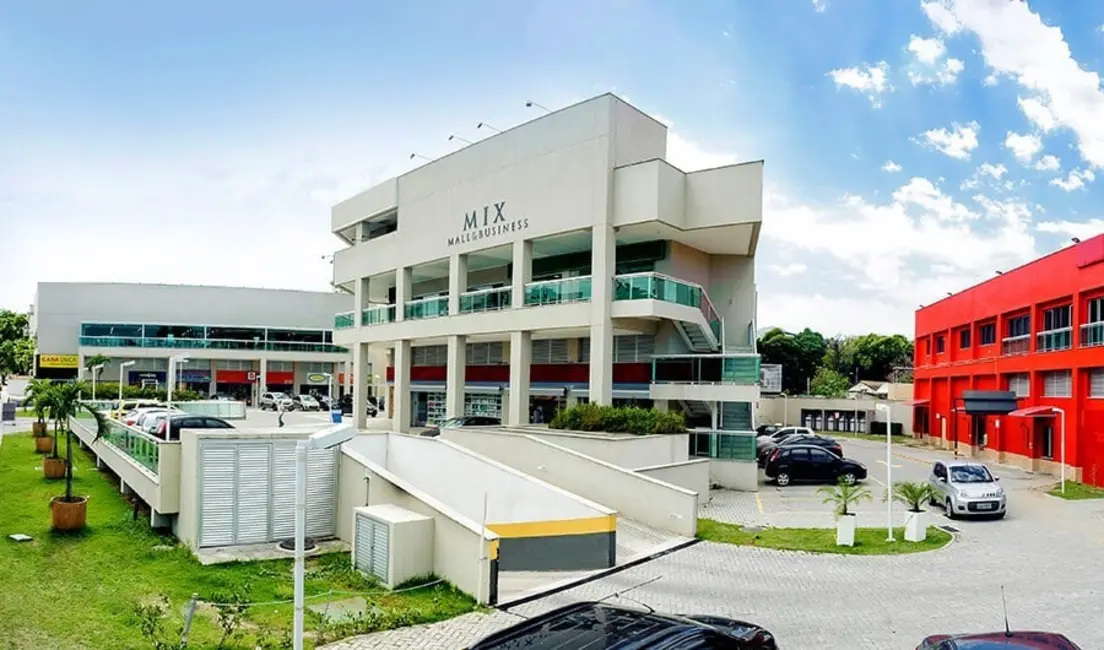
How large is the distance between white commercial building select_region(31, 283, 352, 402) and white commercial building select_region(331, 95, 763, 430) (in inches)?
1371

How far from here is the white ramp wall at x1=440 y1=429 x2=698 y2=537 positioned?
57.7 feet

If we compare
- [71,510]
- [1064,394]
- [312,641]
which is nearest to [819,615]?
[312,641]

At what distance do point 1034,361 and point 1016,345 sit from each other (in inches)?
174

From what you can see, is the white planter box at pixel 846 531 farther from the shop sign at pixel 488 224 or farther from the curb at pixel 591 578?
the shop sign at pixel 488 224

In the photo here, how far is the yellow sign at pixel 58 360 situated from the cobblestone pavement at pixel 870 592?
69592 millimetres

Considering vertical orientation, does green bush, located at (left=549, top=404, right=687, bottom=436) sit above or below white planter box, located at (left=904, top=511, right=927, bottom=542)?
above

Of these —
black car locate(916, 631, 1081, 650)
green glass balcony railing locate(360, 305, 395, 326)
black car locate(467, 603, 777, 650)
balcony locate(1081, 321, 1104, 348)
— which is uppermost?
green glass balcony railing locate(360, 305, 395, 326)

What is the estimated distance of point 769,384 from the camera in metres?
69.7

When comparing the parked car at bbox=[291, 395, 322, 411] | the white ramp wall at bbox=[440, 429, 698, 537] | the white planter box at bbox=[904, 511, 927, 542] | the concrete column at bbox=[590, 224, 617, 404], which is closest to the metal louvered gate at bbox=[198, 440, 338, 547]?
the white ramp wall at bbox=[440, 429, 698, 537]

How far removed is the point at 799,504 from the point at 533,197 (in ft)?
46.7

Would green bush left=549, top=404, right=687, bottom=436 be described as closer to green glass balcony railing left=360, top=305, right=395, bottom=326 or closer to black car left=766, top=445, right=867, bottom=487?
black car left=766, top=445, right=867, bottom=487

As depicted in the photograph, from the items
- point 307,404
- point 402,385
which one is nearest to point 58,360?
point 307,404

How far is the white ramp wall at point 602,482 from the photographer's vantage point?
693 inches

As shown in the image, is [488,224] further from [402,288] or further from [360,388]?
[360,388]
